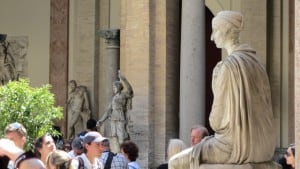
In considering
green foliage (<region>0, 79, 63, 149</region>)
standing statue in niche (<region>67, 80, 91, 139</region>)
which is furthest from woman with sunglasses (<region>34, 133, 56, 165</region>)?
standing statue in niche (<region>67, 80, 91, 139</region>)

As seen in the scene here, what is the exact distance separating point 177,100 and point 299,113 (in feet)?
37.7

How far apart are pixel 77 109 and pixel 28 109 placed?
1112cm

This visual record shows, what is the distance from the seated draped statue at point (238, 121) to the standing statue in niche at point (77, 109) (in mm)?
14978

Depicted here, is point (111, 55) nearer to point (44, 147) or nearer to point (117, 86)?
Answer: point (117, 86)

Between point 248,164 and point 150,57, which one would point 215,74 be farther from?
point 150,57

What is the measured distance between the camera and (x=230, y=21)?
22.3 feet

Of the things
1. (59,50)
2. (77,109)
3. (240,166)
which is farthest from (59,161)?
(59,50)

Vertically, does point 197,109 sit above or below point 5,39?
below

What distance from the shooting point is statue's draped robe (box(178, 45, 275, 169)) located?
654 cm

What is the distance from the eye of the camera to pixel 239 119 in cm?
655

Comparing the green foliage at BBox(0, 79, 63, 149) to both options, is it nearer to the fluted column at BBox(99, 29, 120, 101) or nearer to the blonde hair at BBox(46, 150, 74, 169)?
the blonde hair at BBox(46, 150, 74, 169)

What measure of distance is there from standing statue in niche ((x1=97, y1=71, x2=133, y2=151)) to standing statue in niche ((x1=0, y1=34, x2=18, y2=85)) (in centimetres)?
706

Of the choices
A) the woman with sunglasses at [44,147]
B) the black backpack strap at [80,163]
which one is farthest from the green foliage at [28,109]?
the woman with sunglasses at [44,147]

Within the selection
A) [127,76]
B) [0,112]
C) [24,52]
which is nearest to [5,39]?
[24,52]
